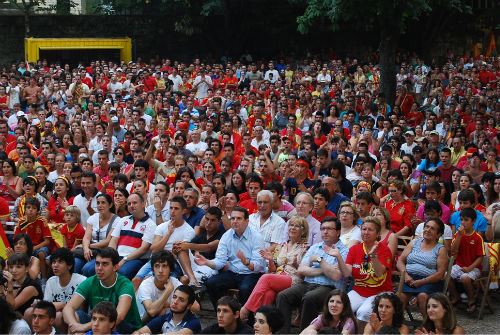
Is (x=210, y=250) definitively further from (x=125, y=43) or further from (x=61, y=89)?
(x=125, y=43)

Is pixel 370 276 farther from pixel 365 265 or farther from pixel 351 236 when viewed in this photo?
pixel 351 236

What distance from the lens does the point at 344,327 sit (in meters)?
6.71

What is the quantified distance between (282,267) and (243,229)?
61 centimetres

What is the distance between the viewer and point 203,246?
8.49m

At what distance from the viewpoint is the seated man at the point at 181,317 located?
6762mm

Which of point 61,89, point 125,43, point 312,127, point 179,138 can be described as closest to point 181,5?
point 125,43

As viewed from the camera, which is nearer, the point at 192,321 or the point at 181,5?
the point at 192,321

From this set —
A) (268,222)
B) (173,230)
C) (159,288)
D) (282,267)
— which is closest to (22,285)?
(159,288)

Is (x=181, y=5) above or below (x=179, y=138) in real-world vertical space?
above

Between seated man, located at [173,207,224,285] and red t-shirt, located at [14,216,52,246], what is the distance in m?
1.94

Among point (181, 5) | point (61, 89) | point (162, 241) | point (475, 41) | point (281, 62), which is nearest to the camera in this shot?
point (162, 241)

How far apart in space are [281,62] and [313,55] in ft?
10.7

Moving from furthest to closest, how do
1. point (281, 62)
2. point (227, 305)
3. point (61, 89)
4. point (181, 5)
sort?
point (181, 5) → point (281, 62) → point (61, 89) → point (227, 305)

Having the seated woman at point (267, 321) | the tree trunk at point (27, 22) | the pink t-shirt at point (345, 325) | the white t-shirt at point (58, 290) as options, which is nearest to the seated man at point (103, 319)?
the seated woman at point (267, 321)
